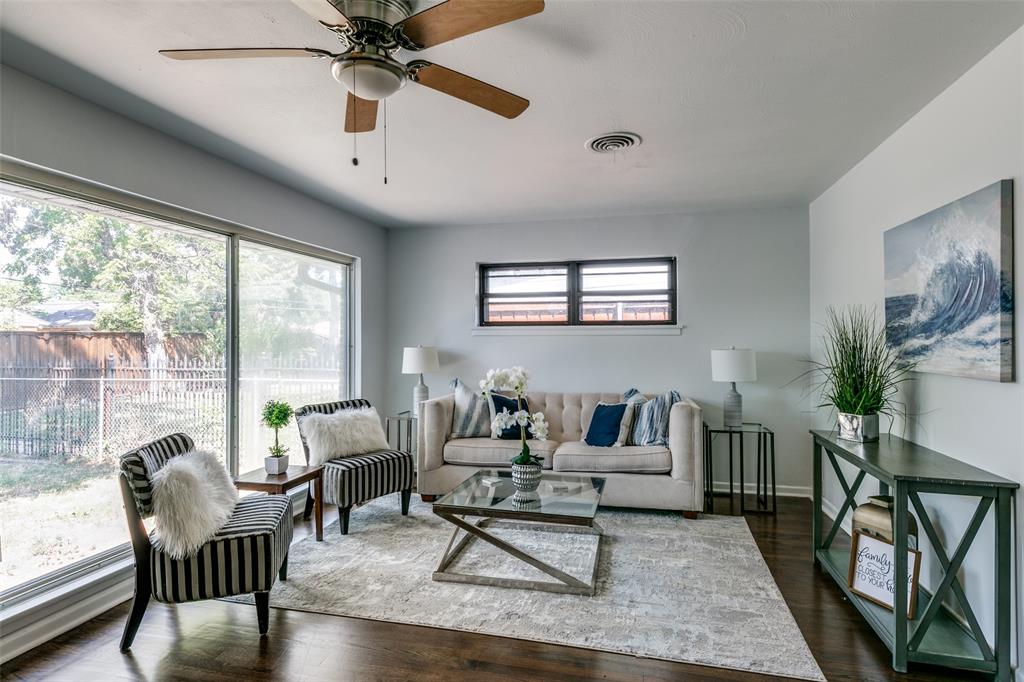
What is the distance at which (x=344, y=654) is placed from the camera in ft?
7.20

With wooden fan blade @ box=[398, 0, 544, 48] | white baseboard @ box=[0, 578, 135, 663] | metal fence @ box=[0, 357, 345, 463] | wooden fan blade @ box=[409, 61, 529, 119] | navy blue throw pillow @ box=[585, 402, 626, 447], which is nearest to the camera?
wooden fan blade @ box=[398, 0, 544, 48]

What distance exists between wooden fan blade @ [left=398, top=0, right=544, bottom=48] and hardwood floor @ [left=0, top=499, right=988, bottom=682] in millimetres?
2306

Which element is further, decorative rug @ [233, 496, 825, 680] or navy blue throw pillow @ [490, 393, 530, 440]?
navy blue throw pillow @ [490, 393, 530, 440]

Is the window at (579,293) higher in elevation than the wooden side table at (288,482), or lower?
higher

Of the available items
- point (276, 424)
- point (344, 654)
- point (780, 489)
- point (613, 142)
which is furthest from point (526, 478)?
point (780, 489)

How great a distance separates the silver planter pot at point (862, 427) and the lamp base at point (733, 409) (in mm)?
1537

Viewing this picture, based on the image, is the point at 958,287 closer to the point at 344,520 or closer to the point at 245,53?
the point at 245,53

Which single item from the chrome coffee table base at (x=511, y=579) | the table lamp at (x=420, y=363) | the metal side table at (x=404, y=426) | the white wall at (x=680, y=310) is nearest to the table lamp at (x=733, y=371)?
the white wall at (x=680, y=310)

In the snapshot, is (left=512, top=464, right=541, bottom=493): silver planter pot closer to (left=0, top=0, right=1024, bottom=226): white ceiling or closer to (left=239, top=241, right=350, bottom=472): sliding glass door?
(left=0, top=0, right=1024, bottom=226): white ceiling

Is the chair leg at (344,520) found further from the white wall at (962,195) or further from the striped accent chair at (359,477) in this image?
the white wall at (962,195)

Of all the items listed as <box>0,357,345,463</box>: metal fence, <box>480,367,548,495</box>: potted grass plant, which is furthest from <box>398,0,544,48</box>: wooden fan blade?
<box>0,357,345,463</box>: metal fence

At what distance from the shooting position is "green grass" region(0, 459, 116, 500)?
236cm

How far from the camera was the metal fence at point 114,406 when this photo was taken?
7.96ft

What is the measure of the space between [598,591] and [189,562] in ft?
6.35
